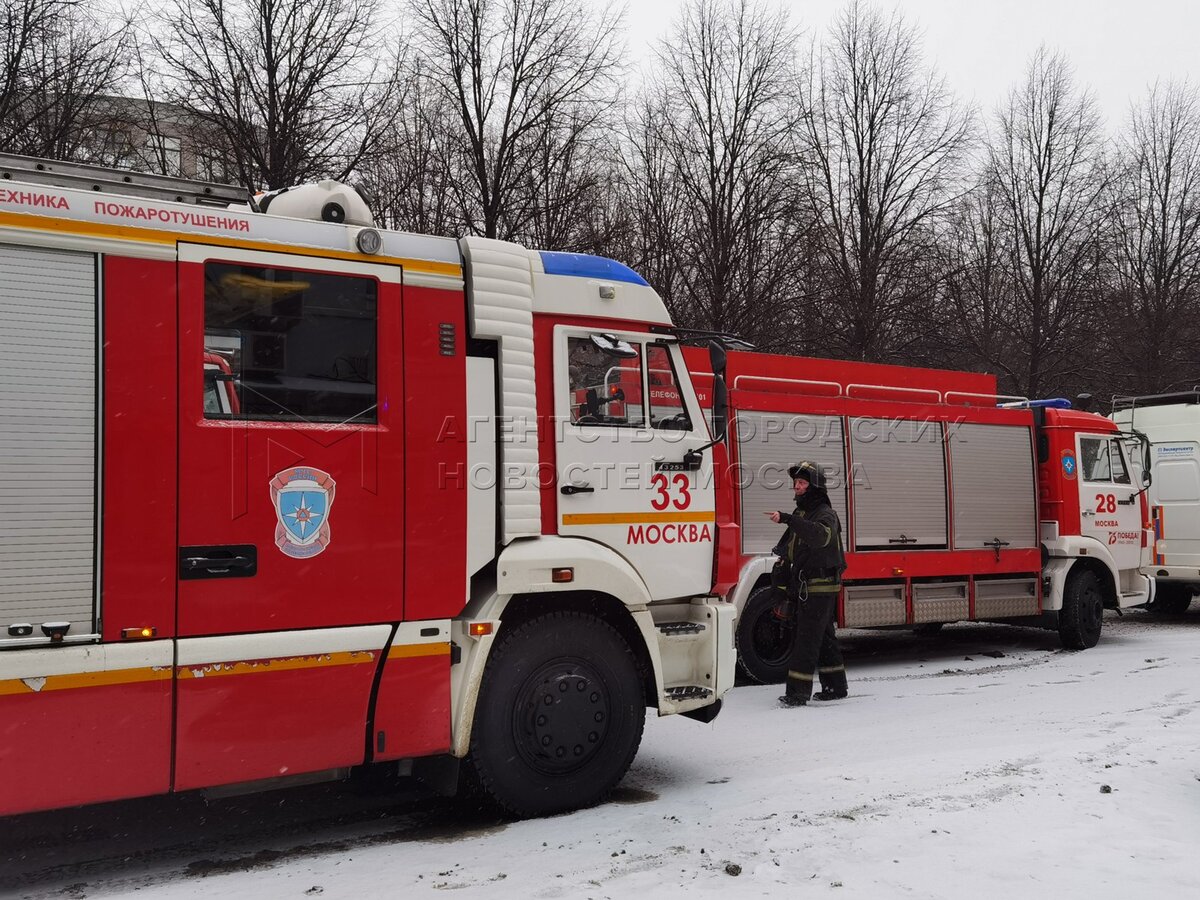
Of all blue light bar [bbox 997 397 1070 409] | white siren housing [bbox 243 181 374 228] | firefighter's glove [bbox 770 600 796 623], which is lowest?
firefighter's glove [bbox 770 600 796 623]

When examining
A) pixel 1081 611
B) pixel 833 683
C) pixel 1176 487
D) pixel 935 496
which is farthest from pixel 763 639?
pixel 1176 487

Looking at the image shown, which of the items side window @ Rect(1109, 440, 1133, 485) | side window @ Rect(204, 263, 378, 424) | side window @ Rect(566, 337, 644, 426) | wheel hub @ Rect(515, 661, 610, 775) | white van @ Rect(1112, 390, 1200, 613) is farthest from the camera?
white van @ Rect(1112, 390, 1200, 613)

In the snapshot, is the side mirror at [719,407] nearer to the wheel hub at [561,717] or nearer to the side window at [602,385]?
the side window at [602,385]

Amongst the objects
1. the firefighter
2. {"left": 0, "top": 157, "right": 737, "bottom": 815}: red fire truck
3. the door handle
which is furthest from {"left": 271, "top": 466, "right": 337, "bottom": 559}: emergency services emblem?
the firefighter

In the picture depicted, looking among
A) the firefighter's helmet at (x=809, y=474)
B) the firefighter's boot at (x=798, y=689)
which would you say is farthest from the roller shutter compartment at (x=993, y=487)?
the firefighter's boot at (x=798, y=689)

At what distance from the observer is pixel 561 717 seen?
16.5 ft

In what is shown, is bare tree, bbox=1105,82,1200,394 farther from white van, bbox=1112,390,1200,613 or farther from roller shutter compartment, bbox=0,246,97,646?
roller shutter compartment, bbox=0,246,97,646

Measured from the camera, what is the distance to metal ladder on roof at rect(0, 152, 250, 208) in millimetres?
4305

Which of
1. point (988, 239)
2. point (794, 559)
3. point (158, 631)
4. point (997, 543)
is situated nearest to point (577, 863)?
point (158, 631)

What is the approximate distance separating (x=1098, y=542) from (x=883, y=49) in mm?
14160

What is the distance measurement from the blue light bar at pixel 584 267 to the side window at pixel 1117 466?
28.7ft

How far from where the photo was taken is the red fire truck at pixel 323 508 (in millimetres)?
3887

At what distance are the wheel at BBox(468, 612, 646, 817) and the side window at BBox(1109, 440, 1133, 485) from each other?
9.01 meters

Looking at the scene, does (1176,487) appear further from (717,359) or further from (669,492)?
(669,492)
